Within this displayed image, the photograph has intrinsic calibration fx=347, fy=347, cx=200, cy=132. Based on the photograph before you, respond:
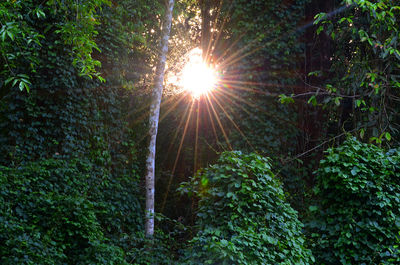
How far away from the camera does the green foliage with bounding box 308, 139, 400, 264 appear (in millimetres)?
4332

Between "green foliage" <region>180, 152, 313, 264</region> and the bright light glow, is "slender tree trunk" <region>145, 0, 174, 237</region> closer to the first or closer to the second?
the bright light glow

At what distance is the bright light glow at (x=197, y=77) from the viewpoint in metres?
8.45

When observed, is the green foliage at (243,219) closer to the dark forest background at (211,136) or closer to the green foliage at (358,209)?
the dark forest background at (211,136)

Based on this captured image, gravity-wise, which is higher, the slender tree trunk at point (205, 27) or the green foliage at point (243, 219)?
the slender tree trunk at point (205, 27)

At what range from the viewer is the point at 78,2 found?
4695 millimetres

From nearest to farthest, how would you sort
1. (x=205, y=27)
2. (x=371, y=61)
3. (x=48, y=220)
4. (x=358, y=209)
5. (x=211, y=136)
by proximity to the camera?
1. (x=358, y=209)
2. (x=48, y=220)
3. (x=371, y=61)
4. (x=211, y=136)
5. (x=205, y=27)

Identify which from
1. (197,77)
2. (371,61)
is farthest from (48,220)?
(371,61)

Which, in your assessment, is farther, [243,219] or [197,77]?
[197,77]

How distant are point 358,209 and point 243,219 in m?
1.78

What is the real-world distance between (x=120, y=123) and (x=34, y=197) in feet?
10.8

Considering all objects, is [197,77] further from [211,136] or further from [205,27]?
A: [211,136]

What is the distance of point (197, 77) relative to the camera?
9.22 metres

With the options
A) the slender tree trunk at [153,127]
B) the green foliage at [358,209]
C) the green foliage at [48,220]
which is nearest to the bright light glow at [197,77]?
the slender tree trunk at [153,127]

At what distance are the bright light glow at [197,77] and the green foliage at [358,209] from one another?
13.9 ft
